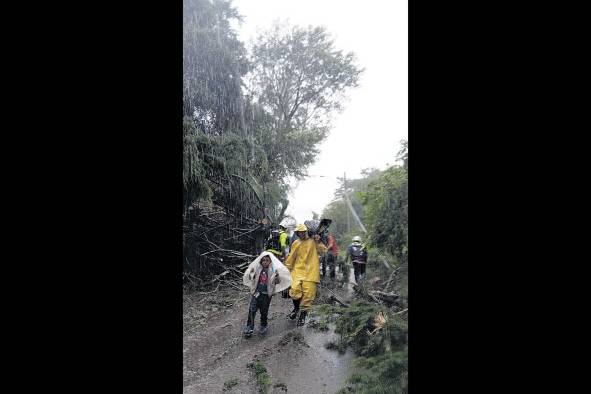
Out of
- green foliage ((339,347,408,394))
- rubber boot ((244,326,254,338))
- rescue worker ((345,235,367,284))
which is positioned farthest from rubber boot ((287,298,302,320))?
green foliage ((339,347,408,394))

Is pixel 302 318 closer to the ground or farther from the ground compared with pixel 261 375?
farther from the ground

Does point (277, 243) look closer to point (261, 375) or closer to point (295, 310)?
point (295, 310)

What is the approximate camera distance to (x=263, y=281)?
157 inches

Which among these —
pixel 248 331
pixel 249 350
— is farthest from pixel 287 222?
pixel 249 350

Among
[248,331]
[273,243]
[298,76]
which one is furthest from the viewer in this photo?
[298,76]

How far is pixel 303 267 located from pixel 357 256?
0.61 metres

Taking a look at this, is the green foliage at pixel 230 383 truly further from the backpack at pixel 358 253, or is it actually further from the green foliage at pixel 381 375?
the backpack at pixel 358 253

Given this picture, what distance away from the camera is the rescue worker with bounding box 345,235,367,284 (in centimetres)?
387

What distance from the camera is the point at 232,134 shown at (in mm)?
4129

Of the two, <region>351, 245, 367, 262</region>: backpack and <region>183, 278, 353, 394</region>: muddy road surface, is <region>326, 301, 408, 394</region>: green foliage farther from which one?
<region>351, 245, 367, 262</region>: backpack

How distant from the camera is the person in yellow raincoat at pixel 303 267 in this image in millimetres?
3941

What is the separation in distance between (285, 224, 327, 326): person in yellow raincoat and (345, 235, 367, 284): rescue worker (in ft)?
1.03
